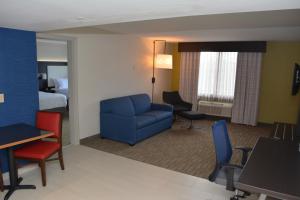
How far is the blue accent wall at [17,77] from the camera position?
3053 millimetres

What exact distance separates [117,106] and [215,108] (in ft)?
11.0

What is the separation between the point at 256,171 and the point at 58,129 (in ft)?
8.56

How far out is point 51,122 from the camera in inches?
131

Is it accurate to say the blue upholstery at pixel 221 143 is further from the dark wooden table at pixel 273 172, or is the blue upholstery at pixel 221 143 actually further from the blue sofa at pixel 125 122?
the blue sofa at pixel 125 122

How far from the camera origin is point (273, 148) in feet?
8.07

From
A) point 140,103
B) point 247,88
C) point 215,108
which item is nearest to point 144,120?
point 140,103

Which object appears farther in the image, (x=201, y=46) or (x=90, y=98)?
(x=201, y=46)

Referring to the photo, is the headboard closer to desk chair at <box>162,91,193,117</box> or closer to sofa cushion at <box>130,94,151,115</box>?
sofa cushion at <box>130,94,151,115</box>

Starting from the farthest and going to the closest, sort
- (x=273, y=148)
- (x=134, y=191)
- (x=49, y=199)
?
1. (x=134, y=191)
2. (x=49, y=199)
3. (x=273, y=148)

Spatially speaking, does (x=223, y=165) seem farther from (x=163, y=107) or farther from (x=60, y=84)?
(x=60, y=84)

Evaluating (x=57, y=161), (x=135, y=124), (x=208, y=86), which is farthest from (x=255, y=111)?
(x=57, y=161)

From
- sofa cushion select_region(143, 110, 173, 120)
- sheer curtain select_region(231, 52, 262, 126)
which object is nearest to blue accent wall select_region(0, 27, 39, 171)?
sofa cushion select_region(143, 110, 173, 120)

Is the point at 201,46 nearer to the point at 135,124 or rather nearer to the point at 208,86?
the point at 208,86

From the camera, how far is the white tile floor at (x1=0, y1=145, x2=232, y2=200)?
2.79 m
